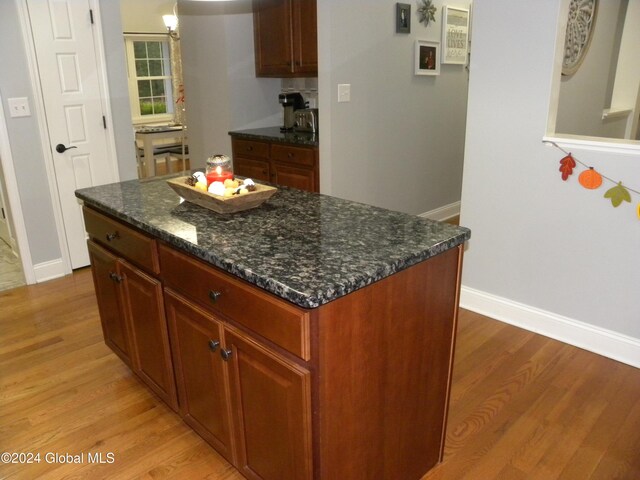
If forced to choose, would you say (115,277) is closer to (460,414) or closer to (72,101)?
(460,414)

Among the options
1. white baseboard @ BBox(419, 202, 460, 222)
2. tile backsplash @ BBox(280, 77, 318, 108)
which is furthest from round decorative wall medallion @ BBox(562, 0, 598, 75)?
tile backsplash @ BBox(280, 77, 318, 108)

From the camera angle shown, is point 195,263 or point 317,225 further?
point 317,225

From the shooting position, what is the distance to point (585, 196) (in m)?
2.45

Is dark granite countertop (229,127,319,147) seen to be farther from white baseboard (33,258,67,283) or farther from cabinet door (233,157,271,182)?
white baseboard (33,258,67,283)

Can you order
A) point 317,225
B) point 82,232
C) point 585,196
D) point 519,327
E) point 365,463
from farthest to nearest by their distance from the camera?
1. point 82,232
2. point 519,327
3. point 585,196
4. point 317,225
5. point 365,463

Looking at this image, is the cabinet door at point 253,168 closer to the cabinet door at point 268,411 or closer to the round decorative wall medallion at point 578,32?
the round decorative wall medallion at point 578,32

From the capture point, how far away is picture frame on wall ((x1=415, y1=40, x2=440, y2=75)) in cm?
403

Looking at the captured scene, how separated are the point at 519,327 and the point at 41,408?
247 cm

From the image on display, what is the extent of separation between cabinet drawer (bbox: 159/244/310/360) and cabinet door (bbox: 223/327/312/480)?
62mm

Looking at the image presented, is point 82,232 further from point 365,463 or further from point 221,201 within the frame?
point 365,463

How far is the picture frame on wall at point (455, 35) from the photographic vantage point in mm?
4184

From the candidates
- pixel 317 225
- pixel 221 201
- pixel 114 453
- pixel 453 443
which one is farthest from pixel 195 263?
pixel 453 443

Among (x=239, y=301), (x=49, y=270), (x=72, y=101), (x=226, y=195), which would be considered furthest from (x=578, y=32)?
(x=49, y=270)

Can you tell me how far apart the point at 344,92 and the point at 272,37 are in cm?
105
